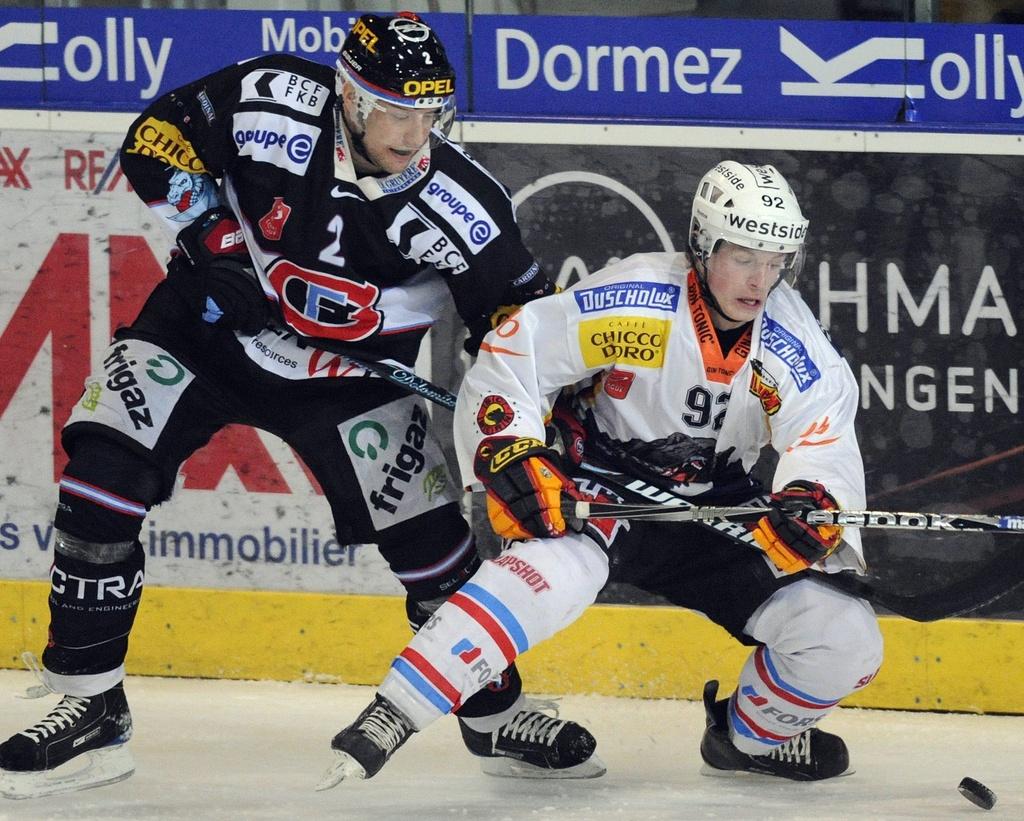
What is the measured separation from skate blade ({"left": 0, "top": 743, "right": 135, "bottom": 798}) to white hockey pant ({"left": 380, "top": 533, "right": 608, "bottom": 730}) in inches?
28.7

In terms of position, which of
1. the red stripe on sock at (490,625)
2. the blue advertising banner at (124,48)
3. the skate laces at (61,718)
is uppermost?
the blue advertising banner at (124,48)

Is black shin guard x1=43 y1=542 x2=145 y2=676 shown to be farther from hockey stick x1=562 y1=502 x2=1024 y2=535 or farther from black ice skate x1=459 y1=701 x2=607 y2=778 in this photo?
hockey stick x1=562 y1=502 x2=1024 y2=535

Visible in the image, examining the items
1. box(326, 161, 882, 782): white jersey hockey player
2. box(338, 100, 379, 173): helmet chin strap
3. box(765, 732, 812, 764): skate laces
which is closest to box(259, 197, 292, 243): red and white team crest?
box(338, 100, 379, 173): helmet chin strap

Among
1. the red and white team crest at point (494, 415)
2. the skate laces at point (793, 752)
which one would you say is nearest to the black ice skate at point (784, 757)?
the skate laces at point (793, 752)

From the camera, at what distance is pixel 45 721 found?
317 centimetres

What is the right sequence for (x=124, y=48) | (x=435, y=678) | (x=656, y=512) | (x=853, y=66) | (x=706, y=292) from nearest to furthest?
(x=435, y=678), (x=656, y=512), (x=706, y=292), (x=853, y=66), (x=124, y=48)

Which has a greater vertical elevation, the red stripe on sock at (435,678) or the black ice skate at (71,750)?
the red stripe on sock at (435,678)

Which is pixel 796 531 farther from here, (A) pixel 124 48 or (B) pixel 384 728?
(A) pixel 124 48

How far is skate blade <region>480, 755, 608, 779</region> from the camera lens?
3359mm

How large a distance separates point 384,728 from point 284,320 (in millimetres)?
892

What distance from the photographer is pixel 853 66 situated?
4082 mm

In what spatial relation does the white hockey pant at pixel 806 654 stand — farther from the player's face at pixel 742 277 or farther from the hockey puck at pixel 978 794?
the player's face at pixel 742 277

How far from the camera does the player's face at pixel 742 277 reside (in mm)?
3066

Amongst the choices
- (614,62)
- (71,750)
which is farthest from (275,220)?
(614,62)
